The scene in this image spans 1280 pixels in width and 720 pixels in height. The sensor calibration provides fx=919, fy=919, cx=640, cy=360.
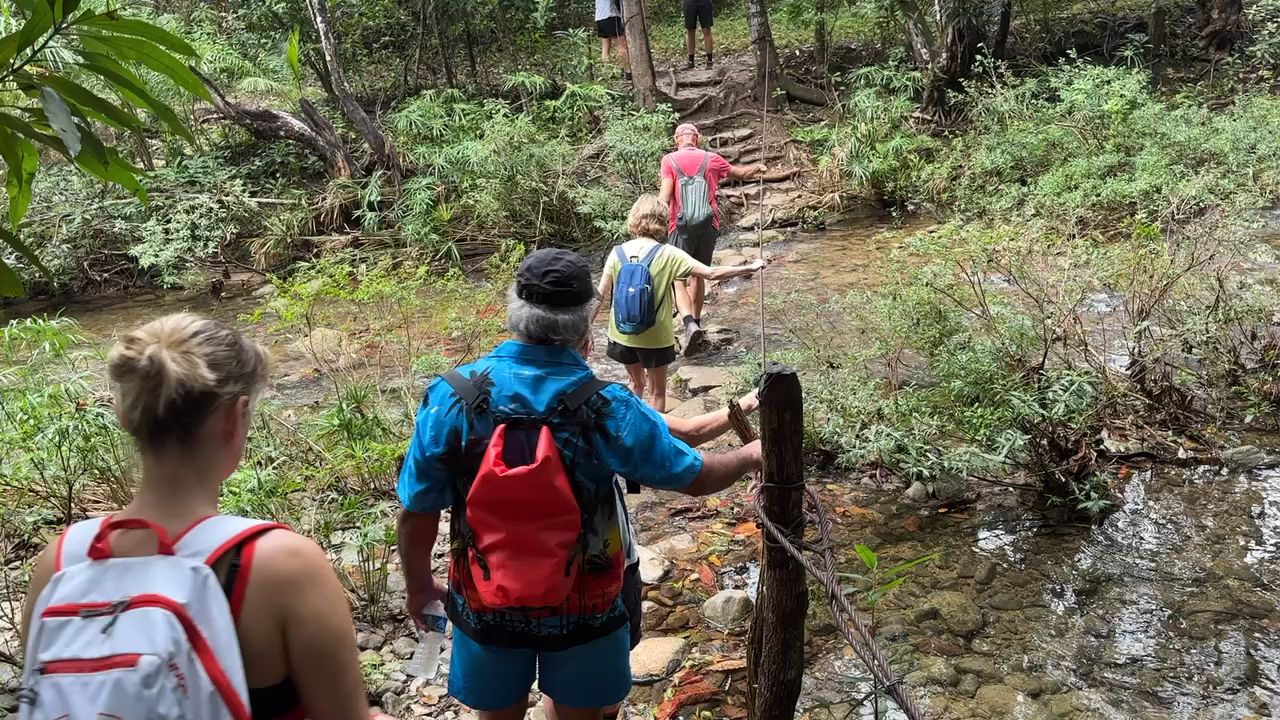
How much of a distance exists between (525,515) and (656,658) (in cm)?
194

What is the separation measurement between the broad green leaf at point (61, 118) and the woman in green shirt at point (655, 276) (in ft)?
12.2

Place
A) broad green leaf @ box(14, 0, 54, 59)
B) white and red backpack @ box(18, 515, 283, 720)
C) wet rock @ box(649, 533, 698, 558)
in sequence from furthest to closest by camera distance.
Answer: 1. wet rock @ box(649, 533, 698, 558)
2. broad green leaf @ box(14, 0, 54, 59)
3. white and red backpack @ box(18, 515, 283, 720)

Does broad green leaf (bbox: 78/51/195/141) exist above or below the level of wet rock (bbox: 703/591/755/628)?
above

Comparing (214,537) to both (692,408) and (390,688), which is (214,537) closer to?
(390,688)

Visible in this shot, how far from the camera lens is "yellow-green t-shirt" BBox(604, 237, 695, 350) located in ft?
17.6

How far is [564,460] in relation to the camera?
210 cm

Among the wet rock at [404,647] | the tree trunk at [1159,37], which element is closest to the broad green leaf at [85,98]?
the wet rock at [404,647]

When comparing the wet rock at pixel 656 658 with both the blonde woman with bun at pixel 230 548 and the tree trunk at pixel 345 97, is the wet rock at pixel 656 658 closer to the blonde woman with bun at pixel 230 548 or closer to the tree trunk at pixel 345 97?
the blonde woman with bun at pixel 230 548

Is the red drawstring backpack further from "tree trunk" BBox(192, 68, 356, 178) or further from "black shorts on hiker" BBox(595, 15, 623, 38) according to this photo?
"black shorts on hiker" BBox(595, 15, 623, 38)

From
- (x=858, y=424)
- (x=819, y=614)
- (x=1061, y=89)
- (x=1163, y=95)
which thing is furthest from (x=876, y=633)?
(x=1163, y=95)

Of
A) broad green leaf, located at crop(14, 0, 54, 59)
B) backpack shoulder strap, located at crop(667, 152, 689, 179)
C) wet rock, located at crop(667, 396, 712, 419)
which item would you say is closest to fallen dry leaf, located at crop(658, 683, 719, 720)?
wet rock, located at crop(667, 396, 712, 419)

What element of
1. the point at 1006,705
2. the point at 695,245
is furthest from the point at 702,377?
the point at 1006,705

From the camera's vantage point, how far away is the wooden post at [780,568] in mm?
2258

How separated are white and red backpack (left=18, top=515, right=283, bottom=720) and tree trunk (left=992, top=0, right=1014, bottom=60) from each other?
43.5 ft
